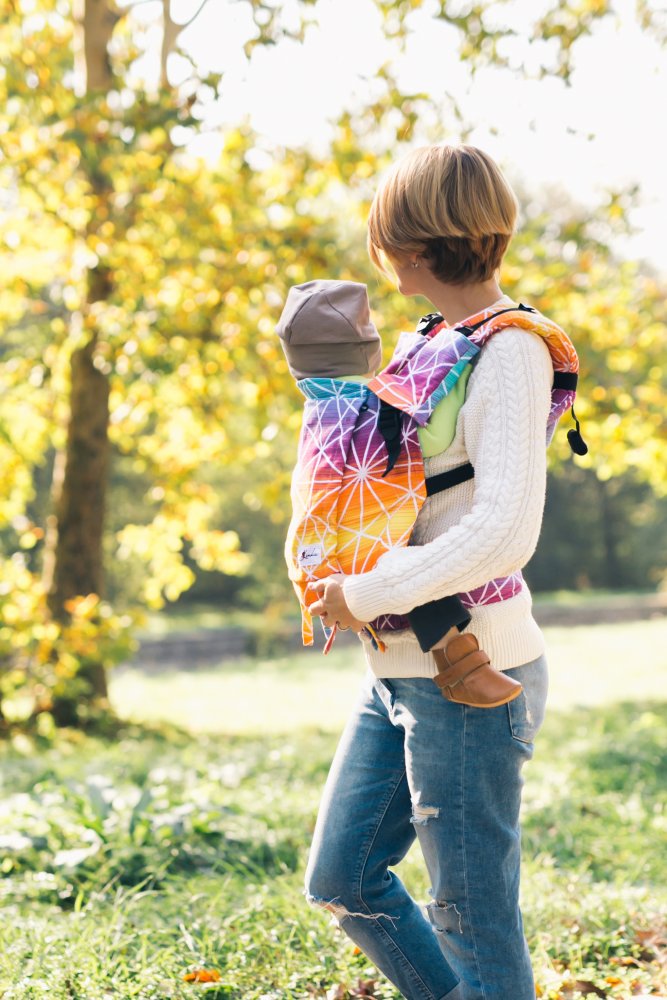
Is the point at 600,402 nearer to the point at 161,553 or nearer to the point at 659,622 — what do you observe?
the point at 161,553

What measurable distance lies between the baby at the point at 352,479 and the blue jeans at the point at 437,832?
0.10 metres

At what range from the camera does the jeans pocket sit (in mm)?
1773

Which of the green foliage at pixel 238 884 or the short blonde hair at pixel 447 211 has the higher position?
the short blonde hair at pixel 447 211

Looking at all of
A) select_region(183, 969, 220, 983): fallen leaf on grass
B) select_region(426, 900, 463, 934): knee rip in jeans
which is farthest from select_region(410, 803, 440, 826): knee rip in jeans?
select_region(183, 969, 220, 983): fallen leaf on grass

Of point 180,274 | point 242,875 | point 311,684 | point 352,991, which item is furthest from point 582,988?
point 311,684

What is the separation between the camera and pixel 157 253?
23.8ft

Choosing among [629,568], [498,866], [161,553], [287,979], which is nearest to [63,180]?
[161,553]

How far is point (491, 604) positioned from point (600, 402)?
6.09 meters

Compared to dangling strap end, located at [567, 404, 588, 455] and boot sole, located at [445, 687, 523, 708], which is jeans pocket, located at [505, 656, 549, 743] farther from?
dangling strap end, located at [567, 404, 588, 455]

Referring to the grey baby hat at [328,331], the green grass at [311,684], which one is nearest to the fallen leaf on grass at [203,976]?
the grey baby hat at [328,331]

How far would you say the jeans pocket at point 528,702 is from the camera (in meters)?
1.77

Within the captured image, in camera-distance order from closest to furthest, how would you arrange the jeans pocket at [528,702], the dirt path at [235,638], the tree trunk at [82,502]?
the jeans pocket at [528,702], the tree trunk at [82,502], the dirt path at [235,638]

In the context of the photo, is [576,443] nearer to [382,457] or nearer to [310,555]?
[382,457]

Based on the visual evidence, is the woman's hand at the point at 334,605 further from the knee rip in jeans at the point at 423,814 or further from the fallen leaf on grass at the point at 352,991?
the fallen leaf on grass at the point at 352,991
